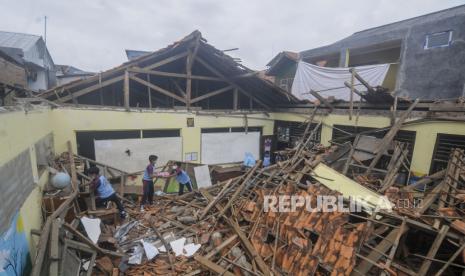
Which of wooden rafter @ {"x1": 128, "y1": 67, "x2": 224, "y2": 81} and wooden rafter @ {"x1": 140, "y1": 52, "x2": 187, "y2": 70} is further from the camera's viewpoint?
wooden rafter @ {"x1": 140, "y1": 52, "x2": 187, "y2": 70}

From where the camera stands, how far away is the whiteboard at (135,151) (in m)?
7.98

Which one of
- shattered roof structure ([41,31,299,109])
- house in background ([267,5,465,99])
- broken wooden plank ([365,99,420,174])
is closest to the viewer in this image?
broken wooden plank ([365,99,420,174])

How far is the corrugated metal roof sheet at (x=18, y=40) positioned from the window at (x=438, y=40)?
1089 inches

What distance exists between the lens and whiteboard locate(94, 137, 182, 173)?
7.98m

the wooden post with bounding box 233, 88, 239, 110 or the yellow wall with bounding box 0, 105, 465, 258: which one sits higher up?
the wooden post with bounding box 233, 88, 239, 110

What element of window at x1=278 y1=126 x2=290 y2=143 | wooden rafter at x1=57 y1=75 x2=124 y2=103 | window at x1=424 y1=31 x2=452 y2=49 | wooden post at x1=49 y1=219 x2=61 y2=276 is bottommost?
wooden post at x1=49 y1=219 x2=61 y2=276

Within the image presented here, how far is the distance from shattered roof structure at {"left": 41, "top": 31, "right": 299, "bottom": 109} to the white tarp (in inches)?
64.3

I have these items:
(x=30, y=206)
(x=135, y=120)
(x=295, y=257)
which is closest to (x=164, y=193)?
(x=135, y=120)

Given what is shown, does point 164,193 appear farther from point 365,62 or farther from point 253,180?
point 365,62

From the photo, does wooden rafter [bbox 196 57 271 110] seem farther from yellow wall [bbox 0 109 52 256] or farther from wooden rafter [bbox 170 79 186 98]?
Result: yellow wall [bbox 0 109 52 256]

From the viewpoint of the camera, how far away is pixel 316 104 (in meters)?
9.23

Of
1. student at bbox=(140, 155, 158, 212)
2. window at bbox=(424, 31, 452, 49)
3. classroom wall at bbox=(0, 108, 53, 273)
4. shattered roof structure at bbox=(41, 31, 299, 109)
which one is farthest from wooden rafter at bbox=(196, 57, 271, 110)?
window at bbox=(424, 31, 452, 49)

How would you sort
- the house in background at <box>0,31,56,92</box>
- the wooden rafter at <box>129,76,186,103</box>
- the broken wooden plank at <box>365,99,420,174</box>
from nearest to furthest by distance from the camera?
the broken wooden plank at <box>365,99,420,174</box> < the wooden rafter at <box>129,76,186,103</box> < the house in background at <box>0,31,56,92</box>

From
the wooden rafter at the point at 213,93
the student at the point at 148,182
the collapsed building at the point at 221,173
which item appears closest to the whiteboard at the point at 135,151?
the collapsed building at the point at 221,173
